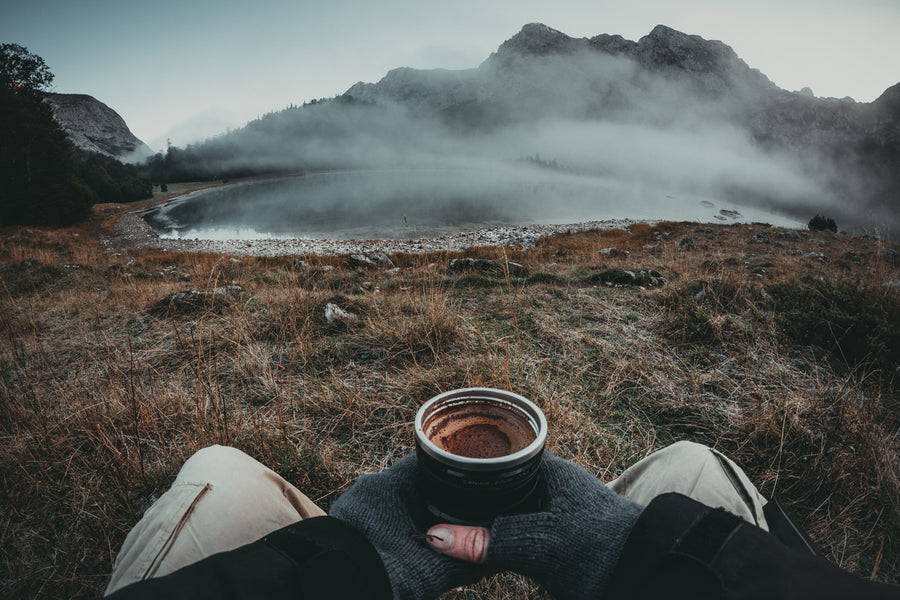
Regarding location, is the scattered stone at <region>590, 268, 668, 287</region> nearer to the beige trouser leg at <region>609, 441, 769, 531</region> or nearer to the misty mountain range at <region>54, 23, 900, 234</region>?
the beige trouser leg at <region>609, 441, 769, 531</region>

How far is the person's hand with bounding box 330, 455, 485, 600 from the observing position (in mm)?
741

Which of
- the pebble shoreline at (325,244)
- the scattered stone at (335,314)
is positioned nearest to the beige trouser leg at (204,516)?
the scattered stone at (335,314)

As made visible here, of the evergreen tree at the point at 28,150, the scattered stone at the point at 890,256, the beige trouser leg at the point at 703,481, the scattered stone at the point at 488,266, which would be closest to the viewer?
the beige trouser leg at the point at 703,481

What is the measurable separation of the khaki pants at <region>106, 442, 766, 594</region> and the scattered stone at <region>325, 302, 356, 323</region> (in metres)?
2.19

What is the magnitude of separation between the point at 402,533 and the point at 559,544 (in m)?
0.35

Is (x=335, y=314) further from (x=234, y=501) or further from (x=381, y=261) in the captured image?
(x=381, y=261)

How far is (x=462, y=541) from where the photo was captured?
0.77 metres

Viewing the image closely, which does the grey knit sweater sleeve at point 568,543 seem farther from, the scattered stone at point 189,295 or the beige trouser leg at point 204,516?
the scattered stone at point 189,295

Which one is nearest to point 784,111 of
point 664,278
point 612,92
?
point 612,92

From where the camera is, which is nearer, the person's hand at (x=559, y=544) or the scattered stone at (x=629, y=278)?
the person's hand at (x=559, y=544)

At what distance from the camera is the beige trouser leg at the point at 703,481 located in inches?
39.1

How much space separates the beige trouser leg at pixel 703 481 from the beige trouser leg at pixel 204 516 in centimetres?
114

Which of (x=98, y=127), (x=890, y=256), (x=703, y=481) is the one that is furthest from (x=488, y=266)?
(x=98, y=127)

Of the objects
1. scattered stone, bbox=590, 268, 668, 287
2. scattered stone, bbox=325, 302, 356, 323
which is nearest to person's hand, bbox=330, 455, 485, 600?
scattered stone, bbox=325, 302, 356, 323
